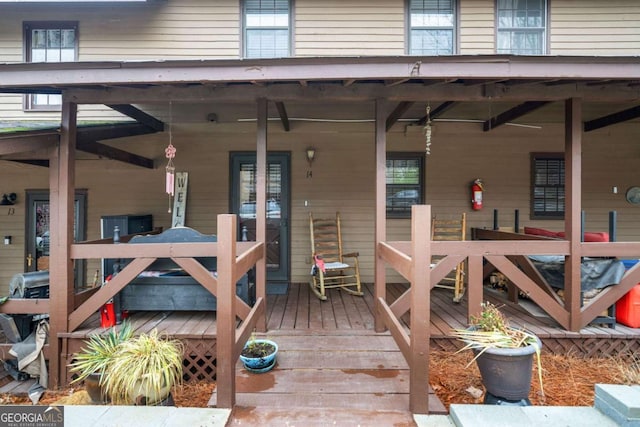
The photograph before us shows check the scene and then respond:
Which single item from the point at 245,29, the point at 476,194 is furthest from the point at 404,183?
the point at 245,29

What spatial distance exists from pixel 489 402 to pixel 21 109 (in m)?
6.90

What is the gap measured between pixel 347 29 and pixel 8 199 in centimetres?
580

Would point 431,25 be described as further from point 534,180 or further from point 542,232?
point 542,232

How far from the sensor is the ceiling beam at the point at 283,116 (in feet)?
13.2

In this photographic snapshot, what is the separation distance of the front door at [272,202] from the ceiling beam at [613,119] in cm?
469

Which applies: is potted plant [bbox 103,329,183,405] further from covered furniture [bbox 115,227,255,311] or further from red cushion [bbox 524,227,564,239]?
red cushion [bbox 524,227,564,239]

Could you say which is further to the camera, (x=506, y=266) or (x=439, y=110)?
(x=439, y=110)

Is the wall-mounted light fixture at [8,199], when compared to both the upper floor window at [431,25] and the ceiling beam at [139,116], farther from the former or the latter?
the upper floor window at [431,25]

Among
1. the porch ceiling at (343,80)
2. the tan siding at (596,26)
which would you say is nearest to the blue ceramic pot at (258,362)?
the porch ceiling at (343,80)

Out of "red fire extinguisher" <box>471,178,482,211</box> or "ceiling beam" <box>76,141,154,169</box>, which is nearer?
"ceiling beam" <box>76,141,154,169</box>

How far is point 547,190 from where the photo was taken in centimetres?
543

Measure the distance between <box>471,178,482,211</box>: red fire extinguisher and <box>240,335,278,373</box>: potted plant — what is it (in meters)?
4.05

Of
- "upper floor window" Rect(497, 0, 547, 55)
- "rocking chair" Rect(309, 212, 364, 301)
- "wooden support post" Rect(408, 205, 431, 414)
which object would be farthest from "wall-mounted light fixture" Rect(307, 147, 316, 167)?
"wooden support post" Rect(408, 205, 431, 414)

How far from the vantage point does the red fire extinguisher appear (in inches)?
207
